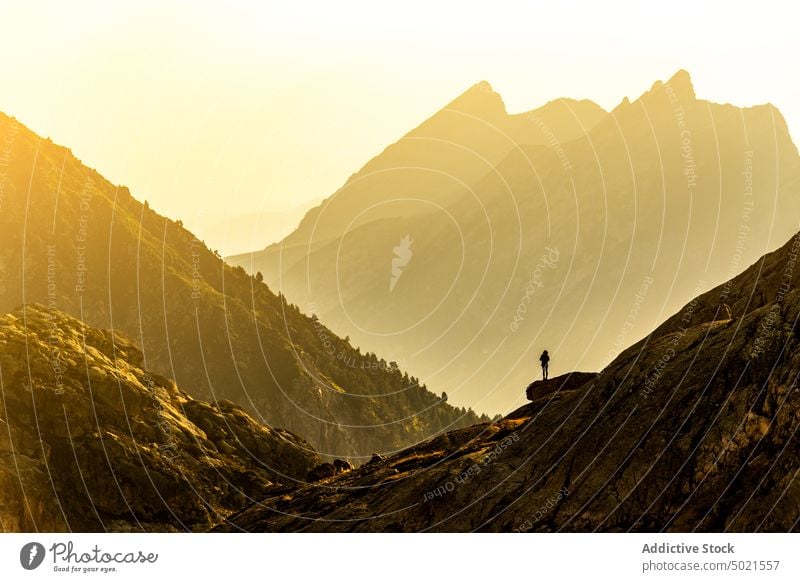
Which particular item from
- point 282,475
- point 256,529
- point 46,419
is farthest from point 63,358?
point 256,529

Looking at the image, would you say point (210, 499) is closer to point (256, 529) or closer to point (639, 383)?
point (256, 529)

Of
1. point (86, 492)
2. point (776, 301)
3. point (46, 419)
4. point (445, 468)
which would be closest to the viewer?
point (776, 301)

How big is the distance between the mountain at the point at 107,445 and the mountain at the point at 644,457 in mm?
73164

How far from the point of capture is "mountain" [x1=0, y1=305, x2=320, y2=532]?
5910 inches

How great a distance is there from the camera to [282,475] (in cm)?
17338

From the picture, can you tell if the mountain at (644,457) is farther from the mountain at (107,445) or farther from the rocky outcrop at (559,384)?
the mountain at (107,445)

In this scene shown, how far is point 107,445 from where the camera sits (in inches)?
6403

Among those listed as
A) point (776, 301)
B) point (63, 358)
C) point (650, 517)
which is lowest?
point (650, 517)

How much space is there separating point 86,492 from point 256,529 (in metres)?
80.1

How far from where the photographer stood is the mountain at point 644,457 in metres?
59.7
